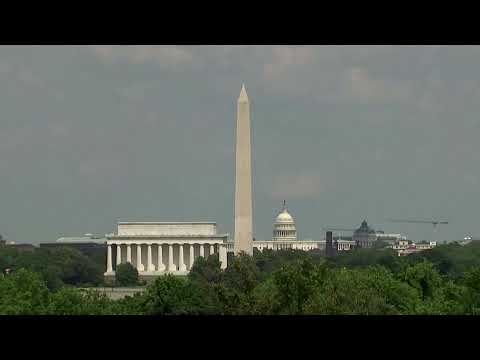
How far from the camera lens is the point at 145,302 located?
206 ft

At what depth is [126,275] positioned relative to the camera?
410 ft

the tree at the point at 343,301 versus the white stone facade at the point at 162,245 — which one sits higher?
the white stone facade at the point at 162,245

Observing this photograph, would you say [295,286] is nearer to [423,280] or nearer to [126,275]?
[423,280]

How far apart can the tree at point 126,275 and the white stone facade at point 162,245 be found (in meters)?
12.4

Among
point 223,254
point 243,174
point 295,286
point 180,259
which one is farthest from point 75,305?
point 180,259

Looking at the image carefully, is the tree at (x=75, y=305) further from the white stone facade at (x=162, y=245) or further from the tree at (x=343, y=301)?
the white stone facade at (x=162, y=245)

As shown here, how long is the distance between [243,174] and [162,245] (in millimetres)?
46639

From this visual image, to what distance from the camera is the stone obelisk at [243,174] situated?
308 ft

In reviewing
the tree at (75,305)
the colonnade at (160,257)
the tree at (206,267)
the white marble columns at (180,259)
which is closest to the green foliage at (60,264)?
the colonnade at (160,257)

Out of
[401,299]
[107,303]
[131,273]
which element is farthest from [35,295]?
[131,273]

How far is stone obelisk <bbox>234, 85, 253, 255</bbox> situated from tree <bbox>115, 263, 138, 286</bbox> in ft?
75.2

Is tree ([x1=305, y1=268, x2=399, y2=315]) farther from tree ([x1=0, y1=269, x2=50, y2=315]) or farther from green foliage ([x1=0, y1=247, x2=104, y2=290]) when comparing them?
green foliage ([x1=0, y1=247, x2=104, y2=290])
